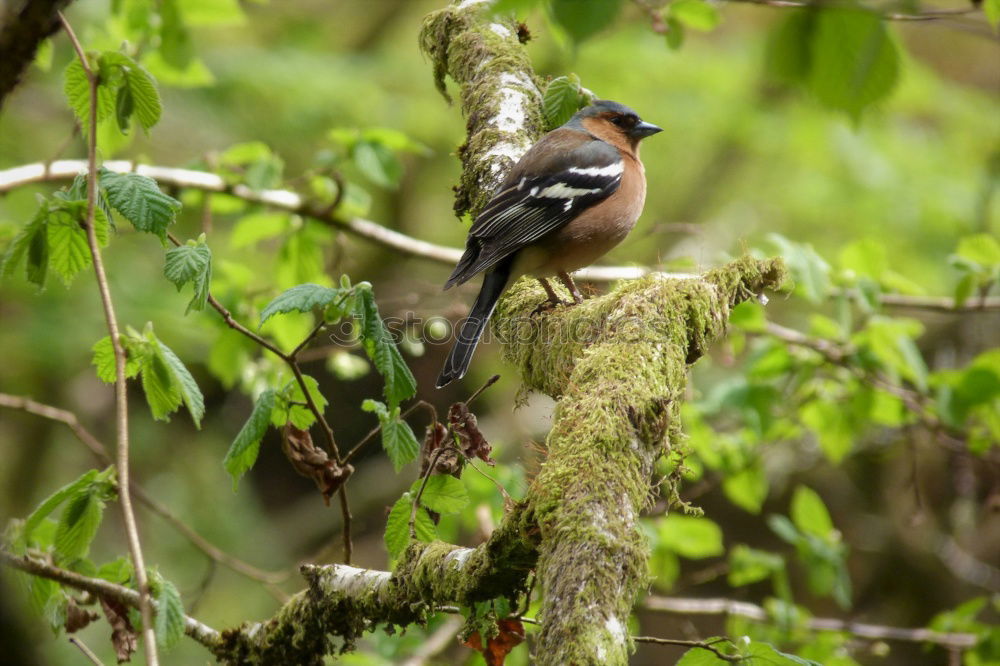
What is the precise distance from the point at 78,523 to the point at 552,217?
274cm

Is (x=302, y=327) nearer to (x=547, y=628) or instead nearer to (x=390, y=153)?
(x=390, y=153)

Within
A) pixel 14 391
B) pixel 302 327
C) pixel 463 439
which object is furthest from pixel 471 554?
pixel 14 391

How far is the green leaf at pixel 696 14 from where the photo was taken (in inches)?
169

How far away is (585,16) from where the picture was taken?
1478mm

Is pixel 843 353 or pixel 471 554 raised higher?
pixel 471 554

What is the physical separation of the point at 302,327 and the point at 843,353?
3.04 meters

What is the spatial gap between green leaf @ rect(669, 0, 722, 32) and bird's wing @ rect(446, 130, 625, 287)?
0.82 meters

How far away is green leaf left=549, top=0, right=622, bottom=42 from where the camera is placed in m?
1.47

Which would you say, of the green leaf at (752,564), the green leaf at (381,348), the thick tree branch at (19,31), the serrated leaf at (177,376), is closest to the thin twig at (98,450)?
the serrated leaf at (177,376)

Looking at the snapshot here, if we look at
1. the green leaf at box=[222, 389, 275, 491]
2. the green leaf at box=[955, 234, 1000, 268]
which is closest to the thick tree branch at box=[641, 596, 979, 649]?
the green leaf at box=[955, 234, 1000, 268]

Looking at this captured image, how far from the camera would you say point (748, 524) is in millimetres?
10250

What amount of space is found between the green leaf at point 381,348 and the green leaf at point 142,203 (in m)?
0.61

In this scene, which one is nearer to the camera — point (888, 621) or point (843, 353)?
point (843, 353)

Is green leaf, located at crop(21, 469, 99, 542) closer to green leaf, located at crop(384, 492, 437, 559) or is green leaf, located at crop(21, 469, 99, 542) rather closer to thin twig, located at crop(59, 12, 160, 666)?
thin twig, located at crop(59, 12, 160, 666)
